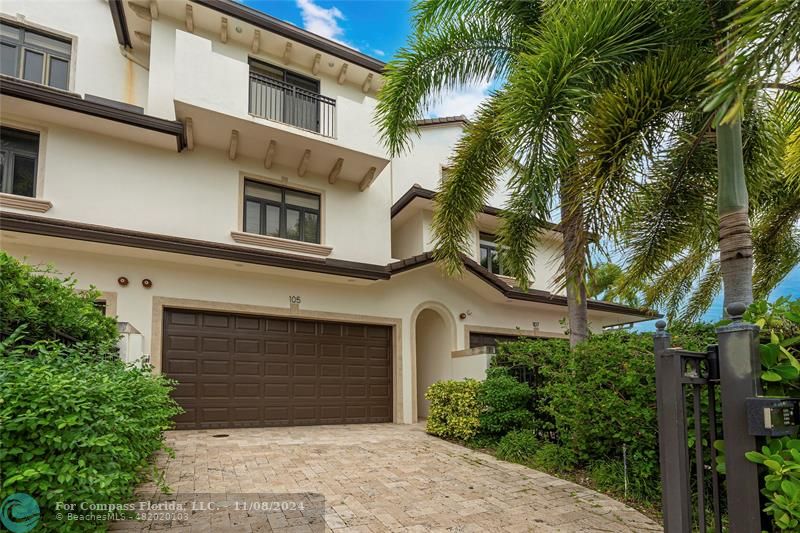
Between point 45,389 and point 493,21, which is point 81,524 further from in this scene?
point 493,21

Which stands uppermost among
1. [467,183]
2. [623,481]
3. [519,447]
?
[467,183]

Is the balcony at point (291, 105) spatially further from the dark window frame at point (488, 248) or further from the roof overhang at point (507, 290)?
the dark window frame at point (488, 248)

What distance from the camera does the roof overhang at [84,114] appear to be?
8500 millimetres

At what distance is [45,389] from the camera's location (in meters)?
3.01

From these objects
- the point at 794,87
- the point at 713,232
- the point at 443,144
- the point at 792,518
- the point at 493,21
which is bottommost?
the point at 792,518

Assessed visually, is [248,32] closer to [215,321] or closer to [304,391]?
[215,321]

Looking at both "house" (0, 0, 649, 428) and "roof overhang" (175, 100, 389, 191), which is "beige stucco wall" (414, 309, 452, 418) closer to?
"house" (0, 0, 649, 428)

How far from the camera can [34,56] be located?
996cm

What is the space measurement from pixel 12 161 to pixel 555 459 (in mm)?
11070

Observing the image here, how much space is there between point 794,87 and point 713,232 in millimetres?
2376

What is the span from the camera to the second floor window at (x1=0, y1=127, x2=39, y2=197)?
876 cm

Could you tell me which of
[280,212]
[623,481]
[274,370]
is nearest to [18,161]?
[280,212]

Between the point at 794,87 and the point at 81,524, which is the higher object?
the point at 794,87

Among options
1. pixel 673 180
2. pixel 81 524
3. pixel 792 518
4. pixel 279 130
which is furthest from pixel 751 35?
pixel 279 130
